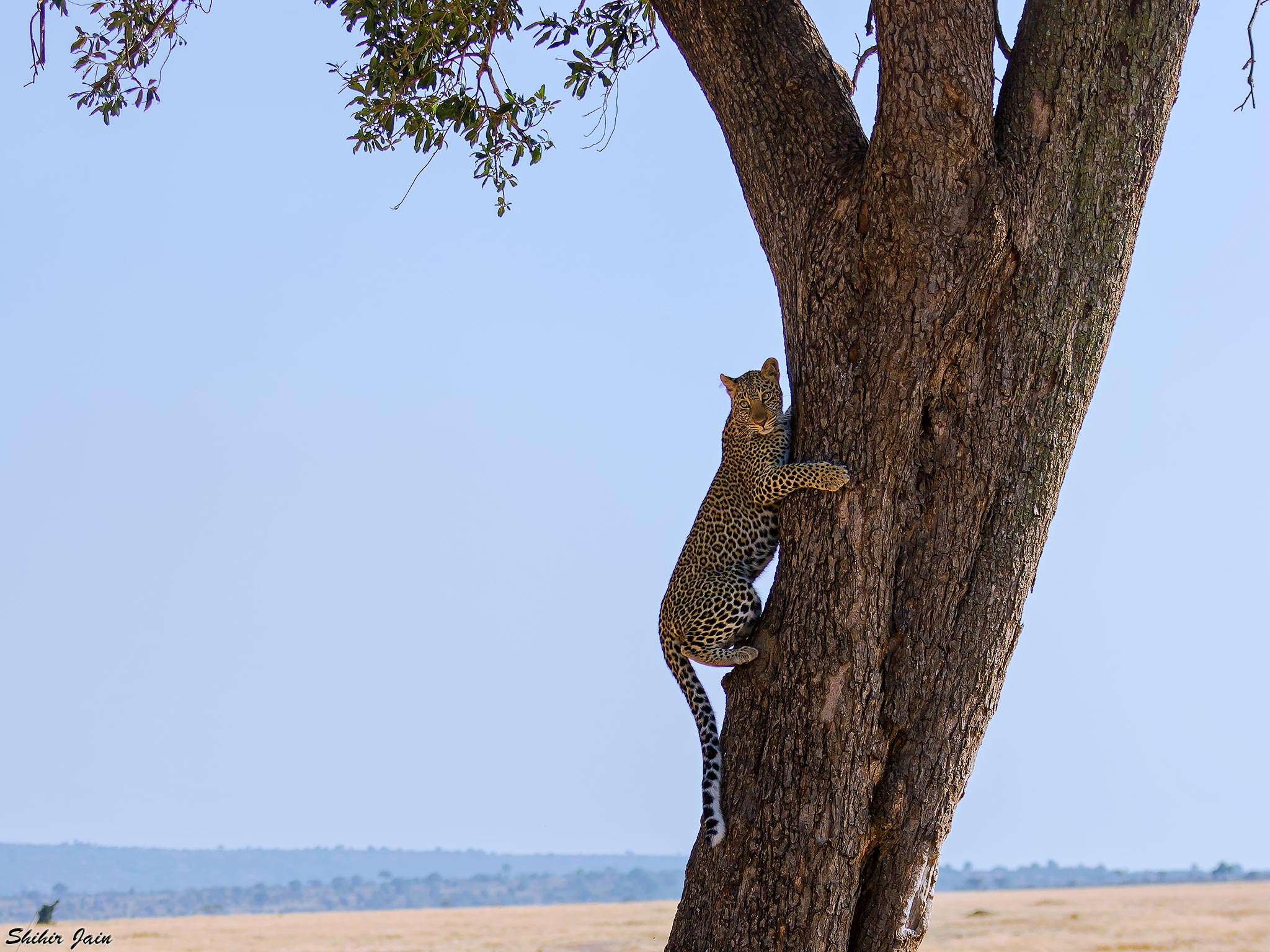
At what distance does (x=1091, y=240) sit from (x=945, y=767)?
6.72ft

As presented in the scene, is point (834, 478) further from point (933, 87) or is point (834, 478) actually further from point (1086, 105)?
point (1086, 105)

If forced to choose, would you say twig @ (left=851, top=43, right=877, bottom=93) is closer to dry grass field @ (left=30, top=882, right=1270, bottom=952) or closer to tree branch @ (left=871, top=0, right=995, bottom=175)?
tree branch @ (left=871, top=0, right=995, bottom=175)

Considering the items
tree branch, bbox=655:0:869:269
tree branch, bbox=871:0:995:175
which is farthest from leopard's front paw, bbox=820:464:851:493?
tree branch, bbox=871:0:995:175

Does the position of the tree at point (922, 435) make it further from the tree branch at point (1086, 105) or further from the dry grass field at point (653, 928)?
the dry grass field at point (653, 928)

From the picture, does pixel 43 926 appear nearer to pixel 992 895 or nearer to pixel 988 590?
pixel 988 590

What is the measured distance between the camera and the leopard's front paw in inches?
190

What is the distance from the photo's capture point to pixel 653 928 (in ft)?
96.2

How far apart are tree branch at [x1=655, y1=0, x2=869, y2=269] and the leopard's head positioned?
94cm

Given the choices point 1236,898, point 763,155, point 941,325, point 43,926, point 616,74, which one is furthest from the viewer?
point 1236,898

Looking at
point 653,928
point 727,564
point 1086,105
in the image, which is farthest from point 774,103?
point 653,928

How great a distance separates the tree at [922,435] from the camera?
4703mm

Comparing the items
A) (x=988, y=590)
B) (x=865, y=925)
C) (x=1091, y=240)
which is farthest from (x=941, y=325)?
(x=865, y=925)

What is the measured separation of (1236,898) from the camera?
1212 inches

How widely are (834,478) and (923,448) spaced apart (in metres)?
0.35
